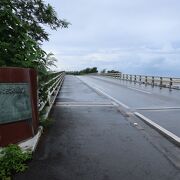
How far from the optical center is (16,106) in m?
8.01

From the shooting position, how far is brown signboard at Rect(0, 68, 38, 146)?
761 centimetres

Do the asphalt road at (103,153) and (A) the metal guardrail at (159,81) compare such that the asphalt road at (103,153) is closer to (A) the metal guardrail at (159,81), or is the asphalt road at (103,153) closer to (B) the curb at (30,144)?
(B) the curb at (30,144)

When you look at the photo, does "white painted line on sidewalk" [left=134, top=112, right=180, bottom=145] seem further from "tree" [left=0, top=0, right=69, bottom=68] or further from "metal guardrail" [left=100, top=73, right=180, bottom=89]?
"metal guardrail" [left=100, top=73, right=180, bottom=89]

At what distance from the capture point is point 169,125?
1139 cm

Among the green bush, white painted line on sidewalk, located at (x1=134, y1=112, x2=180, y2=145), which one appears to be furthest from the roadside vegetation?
white painted line on sidewalk, located at (x1=134, y1=112, x2=180, y2=145)

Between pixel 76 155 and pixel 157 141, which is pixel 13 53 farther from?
pixel 157 141

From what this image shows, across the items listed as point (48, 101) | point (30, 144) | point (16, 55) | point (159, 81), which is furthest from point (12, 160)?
point (159, 81)

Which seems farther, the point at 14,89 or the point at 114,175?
the point at 14,89

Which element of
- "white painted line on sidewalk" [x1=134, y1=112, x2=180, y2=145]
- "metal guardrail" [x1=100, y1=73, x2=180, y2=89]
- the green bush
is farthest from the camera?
"metal guardrail" [x1=100, y1=73, x2=180, y2=89]

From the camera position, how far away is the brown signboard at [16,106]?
761 centimetres

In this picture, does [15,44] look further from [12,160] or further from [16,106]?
[12,160]

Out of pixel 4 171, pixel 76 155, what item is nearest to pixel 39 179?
pixel 4 171

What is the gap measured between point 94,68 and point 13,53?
136989 mm

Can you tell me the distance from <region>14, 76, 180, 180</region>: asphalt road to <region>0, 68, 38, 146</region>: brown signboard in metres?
0.53
